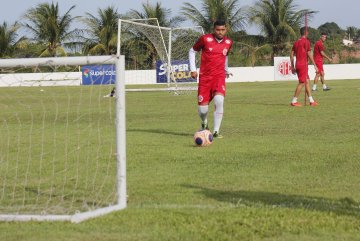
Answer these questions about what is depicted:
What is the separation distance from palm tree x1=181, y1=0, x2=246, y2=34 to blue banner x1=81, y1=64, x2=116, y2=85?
52.1 m

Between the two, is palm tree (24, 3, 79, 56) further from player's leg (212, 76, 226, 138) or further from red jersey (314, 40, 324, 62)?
player's leg (212, 76, 226, 138)

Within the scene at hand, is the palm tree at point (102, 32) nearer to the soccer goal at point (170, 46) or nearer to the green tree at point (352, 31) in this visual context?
the soccer goal at point (170, 46)

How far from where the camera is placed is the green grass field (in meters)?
4.86

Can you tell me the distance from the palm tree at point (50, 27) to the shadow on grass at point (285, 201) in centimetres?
5461

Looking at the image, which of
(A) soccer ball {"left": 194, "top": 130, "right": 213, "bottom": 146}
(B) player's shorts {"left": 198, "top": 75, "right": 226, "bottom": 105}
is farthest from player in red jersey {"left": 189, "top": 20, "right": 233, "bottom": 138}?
(A) soccer ball {"left": 194, "top": 130, "right": 213, "bottom": 146}

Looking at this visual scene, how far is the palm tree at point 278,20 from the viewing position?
60344 millimetres

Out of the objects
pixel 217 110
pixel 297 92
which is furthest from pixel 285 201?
pixel 297 92

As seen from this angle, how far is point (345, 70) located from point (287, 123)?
38696 millimetres

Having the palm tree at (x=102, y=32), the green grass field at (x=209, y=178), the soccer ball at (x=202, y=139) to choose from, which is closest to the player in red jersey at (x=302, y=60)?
the green grass field at (x=209, y=178)

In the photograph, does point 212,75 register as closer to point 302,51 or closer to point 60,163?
point 60,163

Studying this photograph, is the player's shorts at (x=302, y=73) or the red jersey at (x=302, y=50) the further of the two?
the red jersey at (x=302, y=50)

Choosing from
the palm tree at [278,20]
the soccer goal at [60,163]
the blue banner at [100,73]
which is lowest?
the soccer goal at [60,163]

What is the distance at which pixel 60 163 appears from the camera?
835 cm

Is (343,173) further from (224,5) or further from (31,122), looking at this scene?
(224,5)
